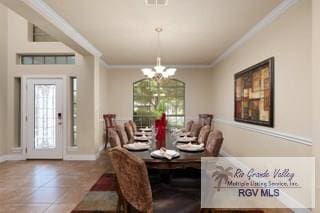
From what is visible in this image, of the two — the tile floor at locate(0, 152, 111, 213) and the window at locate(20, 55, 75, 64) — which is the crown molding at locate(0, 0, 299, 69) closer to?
the window at locate(20, 55, 75, 64)

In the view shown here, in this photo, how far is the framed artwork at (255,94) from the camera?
12.0ft

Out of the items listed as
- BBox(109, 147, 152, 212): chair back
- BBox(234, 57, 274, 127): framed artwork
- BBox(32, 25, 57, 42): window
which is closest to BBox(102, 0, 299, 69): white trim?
BBox(234, 57, 274, 127): framed artwork

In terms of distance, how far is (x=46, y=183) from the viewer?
13.4 ft

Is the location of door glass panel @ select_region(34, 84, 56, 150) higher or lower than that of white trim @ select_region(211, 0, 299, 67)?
lower

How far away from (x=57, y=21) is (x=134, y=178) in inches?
115

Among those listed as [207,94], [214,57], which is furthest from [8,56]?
[207,94]

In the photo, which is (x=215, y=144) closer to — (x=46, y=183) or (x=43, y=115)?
(x=46, y=183)

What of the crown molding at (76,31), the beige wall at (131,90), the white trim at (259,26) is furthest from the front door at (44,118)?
the beige wall at (131,90)

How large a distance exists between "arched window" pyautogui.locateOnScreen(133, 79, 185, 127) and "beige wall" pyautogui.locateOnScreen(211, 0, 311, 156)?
3494 millimetres

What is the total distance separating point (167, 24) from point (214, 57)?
10.1ft

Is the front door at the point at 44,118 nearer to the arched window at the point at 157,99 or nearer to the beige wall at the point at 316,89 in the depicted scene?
the arched window at the point at 157,99

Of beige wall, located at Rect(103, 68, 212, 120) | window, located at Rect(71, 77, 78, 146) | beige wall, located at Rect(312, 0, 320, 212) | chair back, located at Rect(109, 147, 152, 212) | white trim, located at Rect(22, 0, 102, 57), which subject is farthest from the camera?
beige wall, located at Rect(103, 68, 212, 120)

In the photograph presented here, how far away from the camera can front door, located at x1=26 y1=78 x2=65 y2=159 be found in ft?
19.2

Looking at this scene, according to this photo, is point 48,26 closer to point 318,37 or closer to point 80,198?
point 80,198
